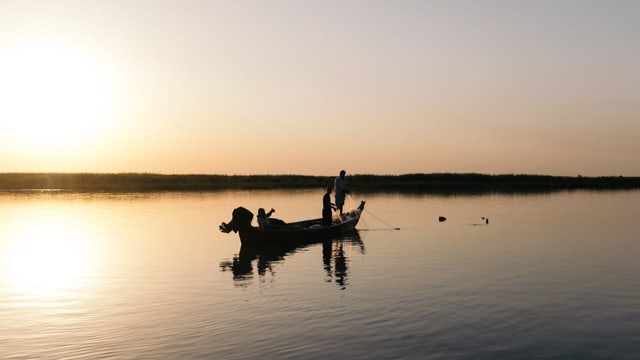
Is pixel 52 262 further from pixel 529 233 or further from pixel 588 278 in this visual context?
pixel 529 233

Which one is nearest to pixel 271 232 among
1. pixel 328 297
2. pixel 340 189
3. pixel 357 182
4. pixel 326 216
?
pixel 326 216

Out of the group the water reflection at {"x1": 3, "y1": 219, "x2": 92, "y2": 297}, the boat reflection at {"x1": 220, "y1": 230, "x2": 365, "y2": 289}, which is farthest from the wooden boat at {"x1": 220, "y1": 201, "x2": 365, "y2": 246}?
the water reflection at {"x1": 3, "y1": 219, "x2": 92, "y2": 297}

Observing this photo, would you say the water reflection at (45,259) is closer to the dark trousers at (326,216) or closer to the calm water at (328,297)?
the calm water at (328,297)

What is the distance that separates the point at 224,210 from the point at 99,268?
27538mm

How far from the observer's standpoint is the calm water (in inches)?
418

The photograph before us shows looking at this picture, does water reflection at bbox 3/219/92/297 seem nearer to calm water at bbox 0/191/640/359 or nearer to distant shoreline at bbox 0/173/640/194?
calm water at bbox 0/191/640/359

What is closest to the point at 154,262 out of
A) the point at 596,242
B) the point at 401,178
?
the point at 596,242

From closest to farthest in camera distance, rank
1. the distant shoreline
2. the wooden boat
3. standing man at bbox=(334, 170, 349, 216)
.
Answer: the wooden boat, standing man at bbox=(334, 170, 349, 216), the distant shoreline

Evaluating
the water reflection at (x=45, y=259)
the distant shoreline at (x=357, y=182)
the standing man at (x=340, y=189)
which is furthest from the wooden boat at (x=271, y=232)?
the distant shoreline at (x=357, y=182)

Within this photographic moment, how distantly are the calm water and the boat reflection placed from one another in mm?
113

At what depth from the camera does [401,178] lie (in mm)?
121438

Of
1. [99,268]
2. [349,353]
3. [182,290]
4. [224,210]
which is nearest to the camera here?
[349,353]

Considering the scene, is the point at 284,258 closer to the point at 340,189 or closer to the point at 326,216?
the point at 326,216

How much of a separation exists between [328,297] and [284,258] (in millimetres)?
8194
